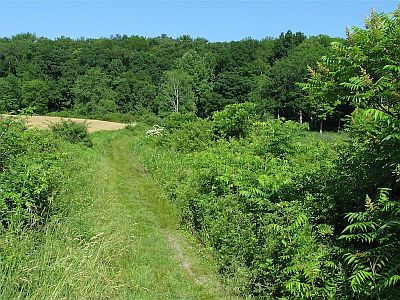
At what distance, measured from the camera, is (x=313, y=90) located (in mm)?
6188

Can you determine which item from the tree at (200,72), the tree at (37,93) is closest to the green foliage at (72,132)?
the tree at (37,93)

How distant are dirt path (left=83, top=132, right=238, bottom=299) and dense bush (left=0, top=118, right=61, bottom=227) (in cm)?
113

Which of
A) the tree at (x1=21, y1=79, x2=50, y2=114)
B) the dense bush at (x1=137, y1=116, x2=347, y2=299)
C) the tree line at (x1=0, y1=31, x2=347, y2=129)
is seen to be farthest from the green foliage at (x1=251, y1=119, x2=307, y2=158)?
the tree at (x1=21, y1=79, x2=50, y2=114)

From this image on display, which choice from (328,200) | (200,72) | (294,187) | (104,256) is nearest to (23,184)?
(104,256)

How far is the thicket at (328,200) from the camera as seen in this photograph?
524cm

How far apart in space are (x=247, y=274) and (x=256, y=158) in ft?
11.2

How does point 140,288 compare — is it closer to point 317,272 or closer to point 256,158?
point 317,272

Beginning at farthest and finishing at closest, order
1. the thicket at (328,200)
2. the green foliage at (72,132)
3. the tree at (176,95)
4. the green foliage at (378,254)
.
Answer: the tree at (176,95), the green foliage at (72,132), the thicket at (328,200), the green foliage at (378,254)

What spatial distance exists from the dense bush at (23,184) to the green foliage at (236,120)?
1018cm

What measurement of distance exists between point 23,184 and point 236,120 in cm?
1207

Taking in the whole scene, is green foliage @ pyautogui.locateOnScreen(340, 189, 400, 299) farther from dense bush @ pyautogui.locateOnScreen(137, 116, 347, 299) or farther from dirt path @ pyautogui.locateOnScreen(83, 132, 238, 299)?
dirt path @ pyautogui.locateOnScreen(83, 132, 238, 299)

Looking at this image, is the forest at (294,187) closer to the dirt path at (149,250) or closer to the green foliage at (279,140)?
the green foliage at (279,140)

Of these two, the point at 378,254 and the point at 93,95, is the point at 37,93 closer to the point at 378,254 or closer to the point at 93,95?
the point at 93,95

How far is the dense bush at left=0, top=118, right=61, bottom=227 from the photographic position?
7.58 m
